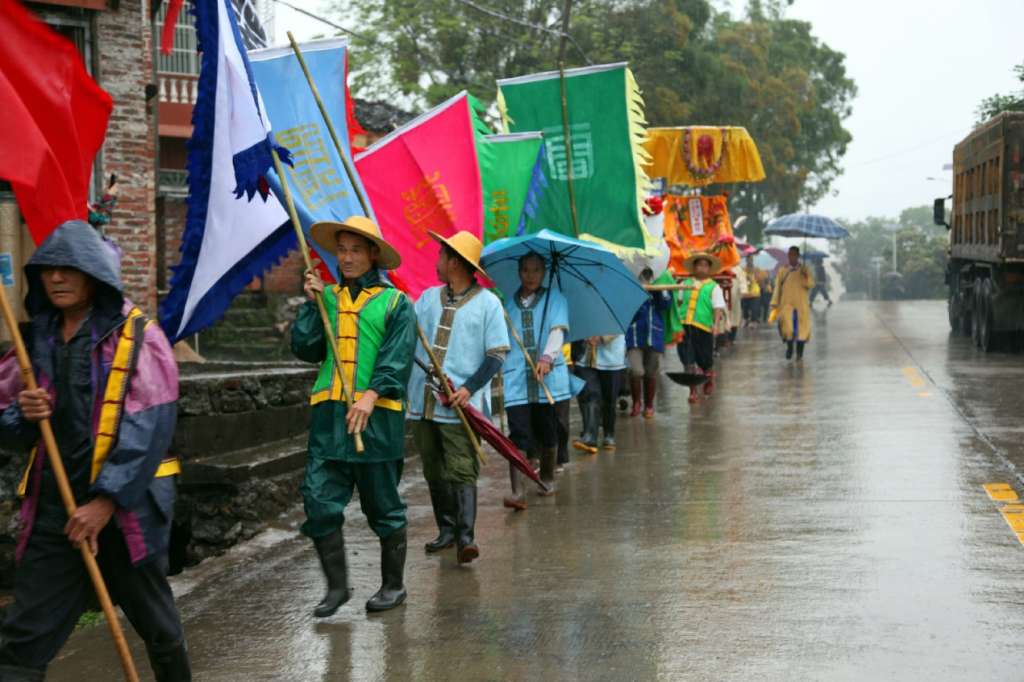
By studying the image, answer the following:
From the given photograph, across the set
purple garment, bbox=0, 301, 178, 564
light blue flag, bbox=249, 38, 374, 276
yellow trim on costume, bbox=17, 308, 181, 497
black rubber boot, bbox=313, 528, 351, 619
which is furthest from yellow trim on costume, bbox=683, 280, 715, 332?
yellow trim on costume, bbox=17, 308, 181, 497

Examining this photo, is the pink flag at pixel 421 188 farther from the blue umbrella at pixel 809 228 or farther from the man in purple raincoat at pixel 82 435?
the blue umbrella at pixel 809 228

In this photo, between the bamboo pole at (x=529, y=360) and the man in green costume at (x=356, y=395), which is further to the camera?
the bamboo pole at (x=529, y=360)

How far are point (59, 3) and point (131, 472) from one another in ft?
28.8

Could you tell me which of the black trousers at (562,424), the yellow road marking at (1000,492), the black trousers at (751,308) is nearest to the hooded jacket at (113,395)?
the black trousers at (562,424)

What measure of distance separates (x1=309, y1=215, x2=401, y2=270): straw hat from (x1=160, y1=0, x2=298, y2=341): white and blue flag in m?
0.31

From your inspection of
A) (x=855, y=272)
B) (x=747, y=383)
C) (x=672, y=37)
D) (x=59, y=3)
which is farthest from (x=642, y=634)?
(x=855, y=272)

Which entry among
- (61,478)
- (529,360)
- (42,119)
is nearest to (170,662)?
(61,478)

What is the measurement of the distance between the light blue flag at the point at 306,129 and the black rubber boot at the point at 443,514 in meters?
1.59

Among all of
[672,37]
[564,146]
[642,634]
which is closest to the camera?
[642,634]

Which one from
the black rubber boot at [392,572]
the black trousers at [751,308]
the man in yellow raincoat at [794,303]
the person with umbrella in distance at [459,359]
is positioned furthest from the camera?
the black trousers at [751,308]

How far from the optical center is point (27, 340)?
4871 millimetres

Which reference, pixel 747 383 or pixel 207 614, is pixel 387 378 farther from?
pixel 747 383

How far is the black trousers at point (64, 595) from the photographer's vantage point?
15.3 ft

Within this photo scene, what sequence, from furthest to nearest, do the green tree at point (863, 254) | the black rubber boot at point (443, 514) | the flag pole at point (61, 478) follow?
the green tree at point (863, 254)
the black rubber boot at point (443, 514)
the flag pole at point (61, 478)
